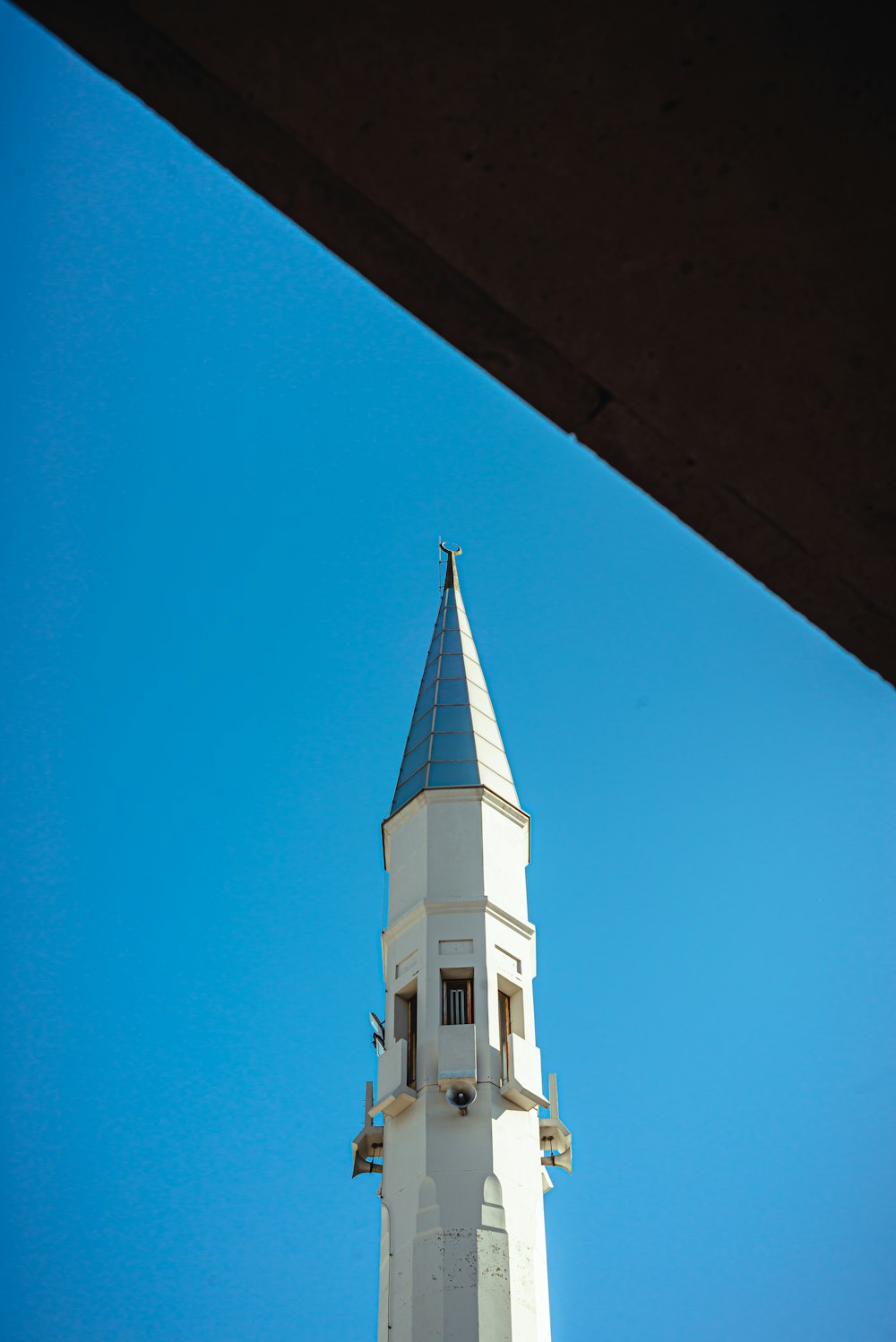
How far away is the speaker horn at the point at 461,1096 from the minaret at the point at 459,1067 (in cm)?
2

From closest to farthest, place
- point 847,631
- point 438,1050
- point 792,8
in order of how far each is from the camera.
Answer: point 792,8
point 847,631
point 438,1050

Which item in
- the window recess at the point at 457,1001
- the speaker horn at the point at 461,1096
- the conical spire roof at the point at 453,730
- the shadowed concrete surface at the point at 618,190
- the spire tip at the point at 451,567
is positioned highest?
the spire tip at the point at 451,567

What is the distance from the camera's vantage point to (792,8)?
261cm

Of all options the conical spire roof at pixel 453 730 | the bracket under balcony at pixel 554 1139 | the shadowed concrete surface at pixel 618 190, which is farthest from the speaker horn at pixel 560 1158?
the shadowed concrete surface at pixel 618 190

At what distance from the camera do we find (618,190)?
2830 mm

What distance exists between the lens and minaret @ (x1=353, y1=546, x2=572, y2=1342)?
14.9 meters

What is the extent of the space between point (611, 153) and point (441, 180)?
0.38m

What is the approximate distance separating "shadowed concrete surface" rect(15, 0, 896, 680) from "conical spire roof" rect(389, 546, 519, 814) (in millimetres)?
16750

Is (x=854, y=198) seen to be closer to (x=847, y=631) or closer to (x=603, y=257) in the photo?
(x=603, y=257)

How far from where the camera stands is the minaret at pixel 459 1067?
48.8 feet

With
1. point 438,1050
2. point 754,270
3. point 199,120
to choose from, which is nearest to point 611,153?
point 754,270

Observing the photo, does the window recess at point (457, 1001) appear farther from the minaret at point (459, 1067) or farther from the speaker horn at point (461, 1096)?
the speaker horn at point (461, 1096)

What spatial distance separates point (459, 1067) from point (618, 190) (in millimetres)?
15001

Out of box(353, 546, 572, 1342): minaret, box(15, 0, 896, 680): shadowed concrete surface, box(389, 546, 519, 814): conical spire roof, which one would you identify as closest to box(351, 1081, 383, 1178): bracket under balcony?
→ box(353, 546, 572, 1342): minaret
